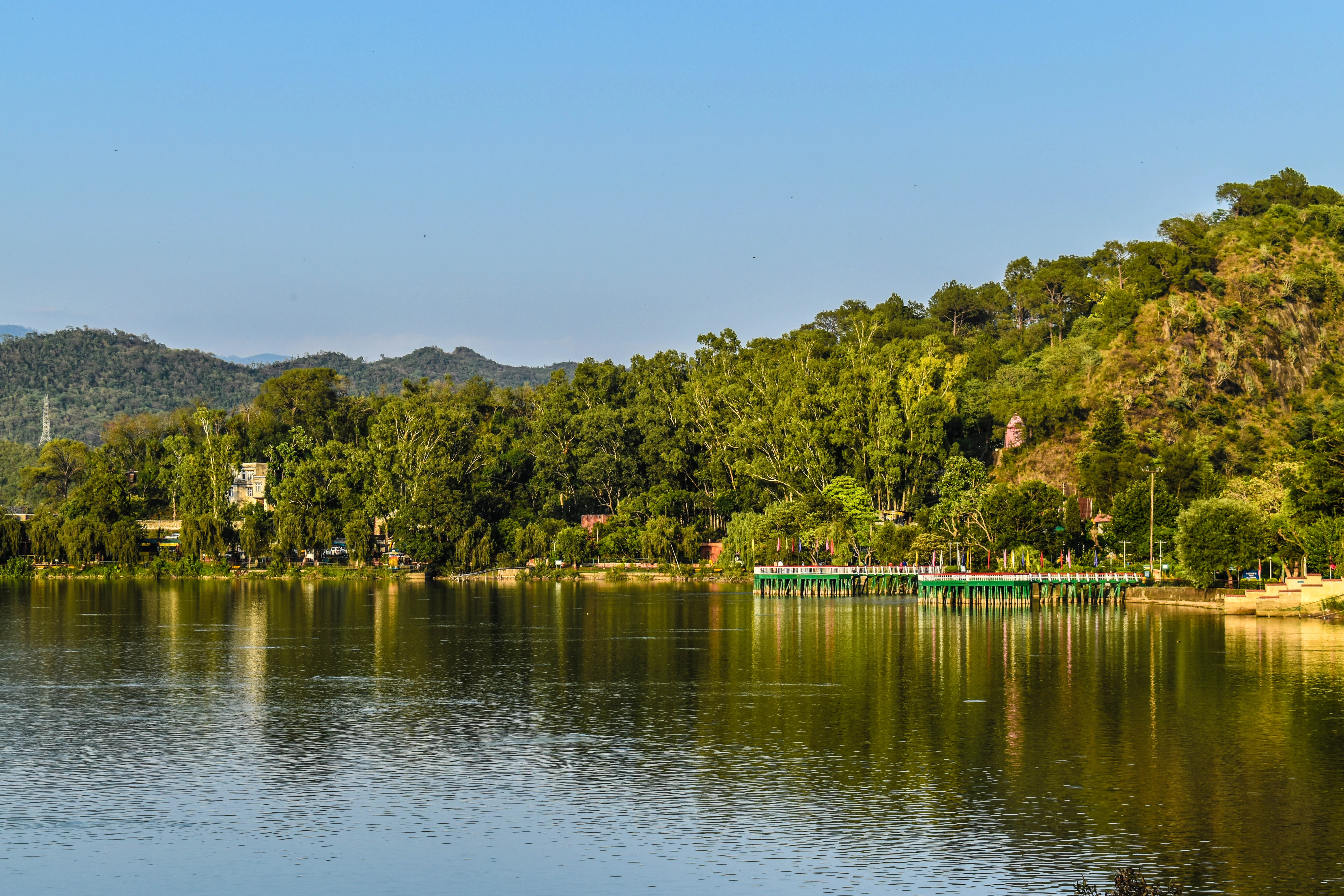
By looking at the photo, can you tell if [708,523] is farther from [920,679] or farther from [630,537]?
[920,679]

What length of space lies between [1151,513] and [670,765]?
247 feet

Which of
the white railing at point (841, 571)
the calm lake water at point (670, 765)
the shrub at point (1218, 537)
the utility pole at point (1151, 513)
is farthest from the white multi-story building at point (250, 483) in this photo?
the shrub at point (1218, 537)

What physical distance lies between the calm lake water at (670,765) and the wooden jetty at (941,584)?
26.6 metres

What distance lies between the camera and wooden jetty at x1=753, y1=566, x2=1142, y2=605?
9831 cm

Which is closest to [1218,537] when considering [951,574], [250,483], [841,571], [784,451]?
[951,574]

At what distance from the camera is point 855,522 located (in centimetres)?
12112

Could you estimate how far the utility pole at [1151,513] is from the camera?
101 m

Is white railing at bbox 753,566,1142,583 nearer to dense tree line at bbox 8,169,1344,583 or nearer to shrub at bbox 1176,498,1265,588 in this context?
dense tree line at bbox 8,169,1344,583

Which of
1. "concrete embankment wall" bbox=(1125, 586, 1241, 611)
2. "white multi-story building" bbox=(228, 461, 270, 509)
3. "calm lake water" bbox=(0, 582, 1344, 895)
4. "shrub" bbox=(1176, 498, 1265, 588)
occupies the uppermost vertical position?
"white multi-story building" bbox=(228, 461, 270, 509)

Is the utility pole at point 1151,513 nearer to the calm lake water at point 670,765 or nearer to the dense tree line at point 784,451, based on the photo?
the dense tree line at point 784,451

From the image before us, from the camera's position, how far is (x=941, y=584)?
10169cm

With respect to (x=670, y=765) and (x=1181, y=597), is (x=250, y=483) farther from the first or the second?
(x=670, y=765)

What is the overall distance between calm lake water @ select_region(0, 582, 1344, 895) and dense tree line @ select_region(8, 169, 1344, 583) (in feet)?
143

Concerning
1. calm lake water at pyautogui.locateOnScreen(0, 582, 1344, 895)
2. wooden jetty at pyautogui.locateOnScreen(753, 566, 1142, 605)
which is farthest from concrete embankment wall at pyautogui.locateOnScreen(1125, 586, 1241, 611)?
calm lake water at pyautogui.locateOnScreen(0, 582, 1344, 895)
